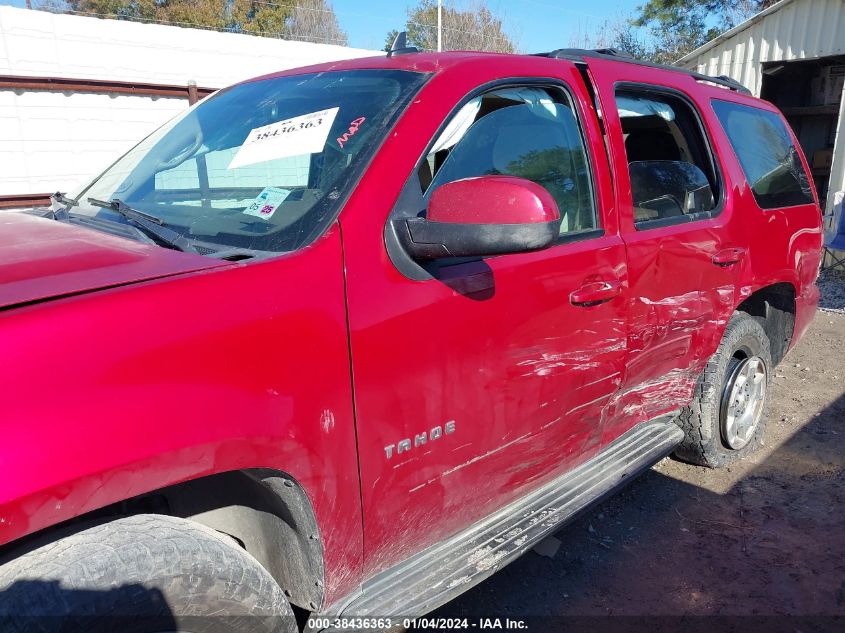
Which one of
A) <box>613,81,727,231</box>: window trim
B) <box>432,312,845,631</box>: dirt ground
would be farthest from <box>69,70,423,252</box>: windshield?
<box>432,312,845,631</box>: dirt ground

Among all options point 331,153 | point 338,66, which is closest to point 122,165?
point 338,66

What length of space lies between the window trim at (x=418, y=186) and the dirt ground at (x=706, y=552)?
150 centimetres

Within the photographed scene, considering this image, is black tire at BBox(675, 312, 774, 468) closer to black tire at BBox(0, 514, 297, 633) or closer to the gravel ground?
black tire at BBox(0, 514, 297, 633)

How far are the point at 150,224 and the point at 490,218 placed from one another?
3.33 ft

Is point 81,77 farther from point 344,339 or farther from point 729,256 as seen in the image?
point 344,339

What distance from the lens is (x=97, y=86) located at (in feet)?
27.4

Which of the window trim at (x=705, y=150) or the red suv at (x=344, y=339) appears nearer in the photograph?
the red suv at (x=344, y=339)

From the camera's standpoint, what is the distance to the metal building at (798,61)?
9266 millimetres

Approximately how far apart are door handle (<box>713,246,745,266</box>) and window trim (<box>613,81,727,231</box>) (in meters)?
0.18

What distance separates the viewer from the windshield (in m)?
1.79

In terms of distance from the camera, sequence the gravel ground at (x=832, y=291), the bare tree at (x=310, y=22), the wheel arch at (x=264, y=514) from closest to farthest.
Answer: the wheel arch at (x=264, y=514) < the gravel ground at (x=832, y=291) < the bare tree at (x=310, y=22)

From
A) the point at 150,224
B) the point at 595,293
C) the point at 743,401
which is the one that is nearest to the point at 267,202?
the point at 150,224

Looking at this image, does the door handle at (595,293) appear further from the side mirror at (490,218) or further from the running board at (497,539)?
the running board at (497,539)

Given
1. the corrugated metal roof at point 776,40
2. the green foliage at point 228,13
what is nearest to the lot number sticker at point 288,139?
the corrugated metal roof at point 776,40
